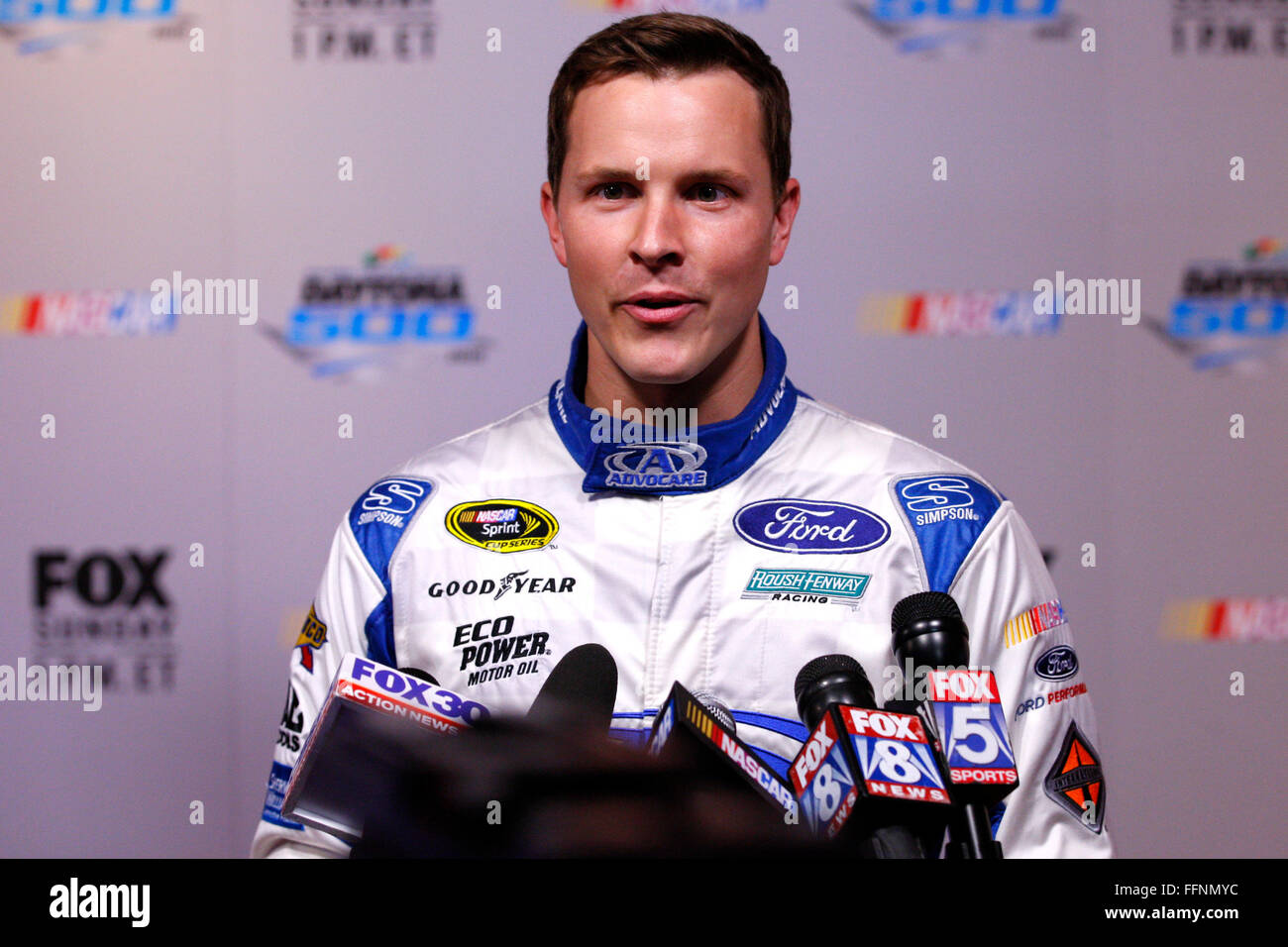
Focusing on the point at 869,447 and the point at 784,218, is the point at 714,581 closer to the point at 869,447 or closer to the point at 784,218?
the point at 869,447

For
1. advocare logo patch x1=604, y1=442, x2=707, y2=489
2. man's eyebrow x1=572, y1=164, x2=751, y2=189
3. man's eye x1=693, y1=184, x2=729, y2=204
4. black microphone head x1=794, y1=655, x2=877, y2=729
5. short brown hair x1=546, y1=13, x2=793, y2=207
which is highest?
short brown hair x1=546, y1=13, x2=793, y2=207

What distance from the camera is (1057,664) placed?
4.29 ft

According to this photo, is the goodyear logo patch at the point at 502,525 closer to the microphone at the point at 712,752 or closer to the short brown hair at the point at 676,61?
the short brown hair at the point at 676,61

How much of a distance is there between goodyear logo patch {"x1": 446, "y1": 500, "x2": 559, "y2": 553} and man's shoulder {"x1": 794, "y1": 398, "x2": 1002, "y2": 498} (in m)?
0.34

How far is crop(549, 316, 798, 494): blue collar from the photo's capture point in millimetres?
1355

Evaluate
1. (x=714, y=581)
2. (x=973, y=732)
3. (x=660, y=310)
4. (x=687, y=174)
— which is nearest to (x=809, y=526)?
(x=714, y=581)

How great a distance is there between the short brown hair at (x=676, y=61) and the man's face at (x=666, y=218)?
18 mm

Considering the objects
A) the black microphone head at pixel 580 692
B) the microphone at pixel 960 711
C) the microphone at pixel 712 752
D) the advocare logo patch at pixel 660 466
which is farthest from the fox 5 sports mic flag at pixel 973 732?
the advocare logo patch at pixel 660 466

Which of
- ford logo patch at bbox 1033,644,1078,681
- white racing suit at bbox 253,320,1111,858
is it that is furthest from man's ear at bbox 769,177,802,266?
ford logo patch at bbox 1033,644,1078,681

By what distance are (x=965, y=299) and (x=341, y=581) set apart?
44.6 inches

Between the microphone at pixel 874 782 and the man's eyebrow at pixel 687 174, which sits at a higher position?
the man's eyebrow at pixel 687 174

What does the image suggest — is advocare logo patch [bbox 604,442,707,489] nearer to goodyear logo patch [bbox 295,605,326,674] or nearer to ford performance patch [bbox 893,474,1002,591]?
ford performance patch [bbox 893,474,1002,591]

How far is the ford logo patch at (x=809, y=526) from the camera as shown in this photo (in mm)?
1349
